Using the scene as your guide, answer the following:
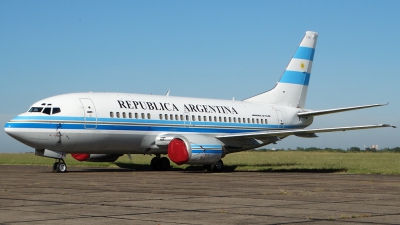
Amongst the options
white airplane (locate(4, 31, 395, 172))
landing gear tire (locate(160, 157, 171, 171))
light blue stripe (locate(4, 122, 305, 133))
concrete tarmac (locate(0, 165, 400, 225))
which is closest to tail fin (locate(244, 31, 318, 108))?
white airplane (locate(4, 31, 395, 172))

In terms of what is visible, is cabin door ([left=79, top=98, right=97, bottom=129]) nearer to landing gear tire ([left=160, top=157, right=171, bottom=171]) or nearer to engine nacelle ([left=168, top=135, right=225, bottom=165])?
engine nacelle ([left=168, top=135, right=225, bottom=165])

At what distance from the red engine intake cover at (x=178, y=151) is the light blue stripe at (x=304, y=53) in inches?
512

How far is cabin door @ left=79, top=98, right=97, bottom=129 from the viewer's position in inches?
1103

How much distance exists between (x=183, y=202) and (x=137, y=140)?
1598 cm

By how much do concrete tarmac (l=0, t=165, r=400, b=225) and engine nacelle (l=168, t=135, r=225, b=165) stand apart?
9001mm

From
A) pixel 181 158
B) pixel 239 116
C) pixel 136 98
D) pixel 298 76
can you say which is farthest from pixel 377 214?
pixel 298 76

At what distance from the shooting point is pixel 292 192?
16.7 metres

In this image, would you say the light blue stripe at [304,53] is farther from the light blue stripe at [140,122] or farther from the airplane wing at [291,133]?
the airplane wing at [291,133]

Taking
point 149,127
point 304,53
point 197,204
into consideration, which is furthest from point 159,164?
point 197,204

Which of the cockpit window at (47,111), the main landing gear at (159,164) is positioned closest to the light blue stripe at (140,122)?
the cockpit window at (47,111)

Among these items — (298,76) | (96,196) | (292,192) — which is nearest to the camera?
(96,196)

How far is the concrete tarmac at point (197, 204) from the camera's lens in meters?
11.0

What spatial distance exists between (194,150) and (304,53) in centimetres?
1369

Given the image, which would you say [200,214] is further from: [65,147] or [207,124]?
[207,124]
